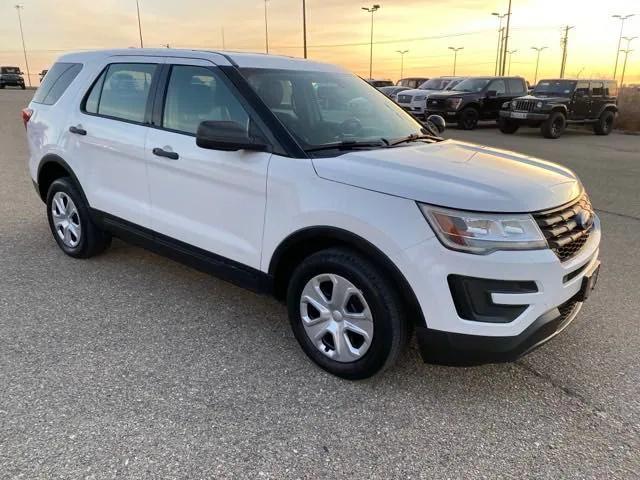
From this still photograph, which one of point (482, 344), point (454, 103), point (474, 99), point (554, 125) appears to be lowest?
point (554, 125)

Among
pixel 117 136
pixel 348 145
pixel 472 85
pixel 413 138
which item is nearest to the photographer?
pixel 348 145

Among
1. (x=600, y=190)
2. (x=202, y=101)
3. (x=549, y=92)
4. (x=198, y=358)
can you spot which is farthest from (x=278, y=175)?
(x=549, y=92)

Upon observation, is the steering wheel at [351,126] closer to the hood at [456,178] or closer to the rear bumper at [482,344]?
the hood at [456,178]

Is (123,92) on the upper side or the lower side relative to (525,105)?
upper

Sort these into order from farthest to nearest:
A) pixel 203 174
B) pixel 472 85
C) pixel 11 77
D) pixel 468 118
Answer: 1. pixel 11 77
2. pixel 472 85
3. pixel 468 118
4. pixel 203 174

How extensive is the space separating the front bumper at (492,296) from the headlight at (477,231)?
0.12ft

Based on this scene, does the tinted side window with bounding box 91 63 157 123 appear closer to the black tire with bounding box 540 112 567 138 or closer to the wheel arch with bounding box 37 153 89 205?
the wheel arch with bounding box 37 153 89 205

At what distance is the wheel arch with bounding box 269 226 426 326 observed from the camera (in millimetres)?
2648

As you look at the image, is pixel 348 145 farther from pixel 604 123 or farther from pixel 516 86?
pixel 604 123

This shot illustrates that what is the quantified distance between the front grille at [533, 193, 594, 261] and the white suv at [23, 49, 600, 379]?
0.01 m

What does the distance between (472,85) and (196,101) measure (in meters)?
18.7

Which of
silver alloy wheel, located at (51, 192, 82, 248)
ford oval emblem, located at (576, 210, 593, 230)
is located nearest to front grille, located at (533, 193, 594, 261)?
ford oval emblem, located at (576, 210, 593, 230)

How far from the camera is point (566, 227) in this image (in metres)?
2.75

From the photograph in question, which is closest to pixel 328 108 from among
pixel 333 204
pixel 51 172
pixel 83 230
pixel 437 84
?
pixel 333 204
